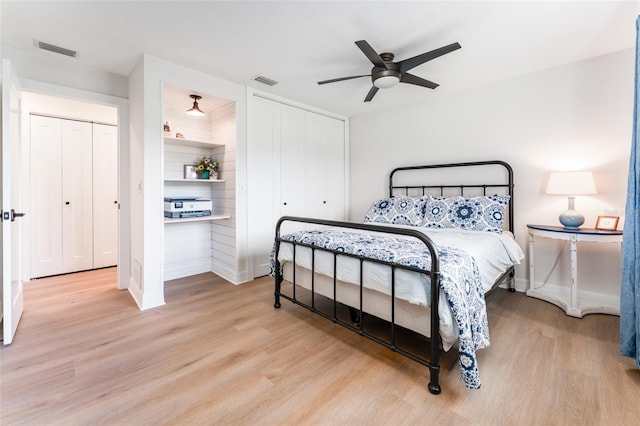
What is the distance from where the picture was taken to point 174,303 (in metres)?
2.89

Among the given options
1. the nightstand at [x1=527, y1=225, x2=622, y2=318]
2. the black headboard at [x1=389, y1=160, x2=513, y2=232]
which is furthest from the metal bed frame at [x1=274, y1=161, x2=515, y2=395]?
the nightstand at [x1=527, y1=225, x2=622, y2=318]

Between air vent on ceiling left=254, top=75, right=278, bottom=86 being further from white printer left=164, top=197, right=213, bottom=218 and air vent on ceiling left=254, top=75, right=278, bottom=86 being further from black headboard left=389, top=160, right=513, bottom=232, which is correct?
black headboard left=389, top=160, right=513, bottom=232

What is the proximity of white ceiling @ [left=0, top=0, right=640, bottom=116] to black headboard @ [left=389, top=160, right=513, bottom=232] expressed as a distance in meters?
1.04

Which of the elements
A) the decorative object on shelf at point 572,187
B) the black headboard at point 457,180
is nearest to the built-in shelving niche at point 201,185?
the black headboard at point 457,180

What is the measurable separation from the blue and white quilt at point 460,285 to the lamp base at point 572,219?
156 cm

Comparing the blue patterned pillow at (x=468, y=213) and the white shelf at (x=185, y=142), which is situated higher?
the white shelf at (x=185, y=142)

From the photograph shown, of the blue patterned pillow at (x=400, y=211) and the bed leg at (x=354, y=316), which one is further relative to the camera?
the blue patterned pillow at (x=400, y=211)

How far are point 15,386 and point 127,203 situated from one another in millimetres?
2000

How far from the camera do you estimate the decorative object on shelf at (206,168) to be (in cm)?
372

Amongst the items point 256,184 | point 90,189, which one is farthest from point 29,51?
point 256,184

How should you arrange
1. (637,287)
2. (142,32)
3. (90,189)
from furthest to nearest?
(90,189) < (142,32) < (637,287)

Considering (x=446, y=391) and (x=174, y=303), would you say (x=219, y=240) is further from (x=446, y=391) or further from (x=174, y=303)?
→ (x=446, y=391)

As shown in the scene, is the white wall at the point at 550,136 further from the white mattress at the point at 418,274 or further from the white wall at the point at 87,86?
the white wall at the point at 87,86

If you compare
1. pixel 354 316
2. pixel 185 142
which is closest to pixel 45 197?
pixel 185 142
